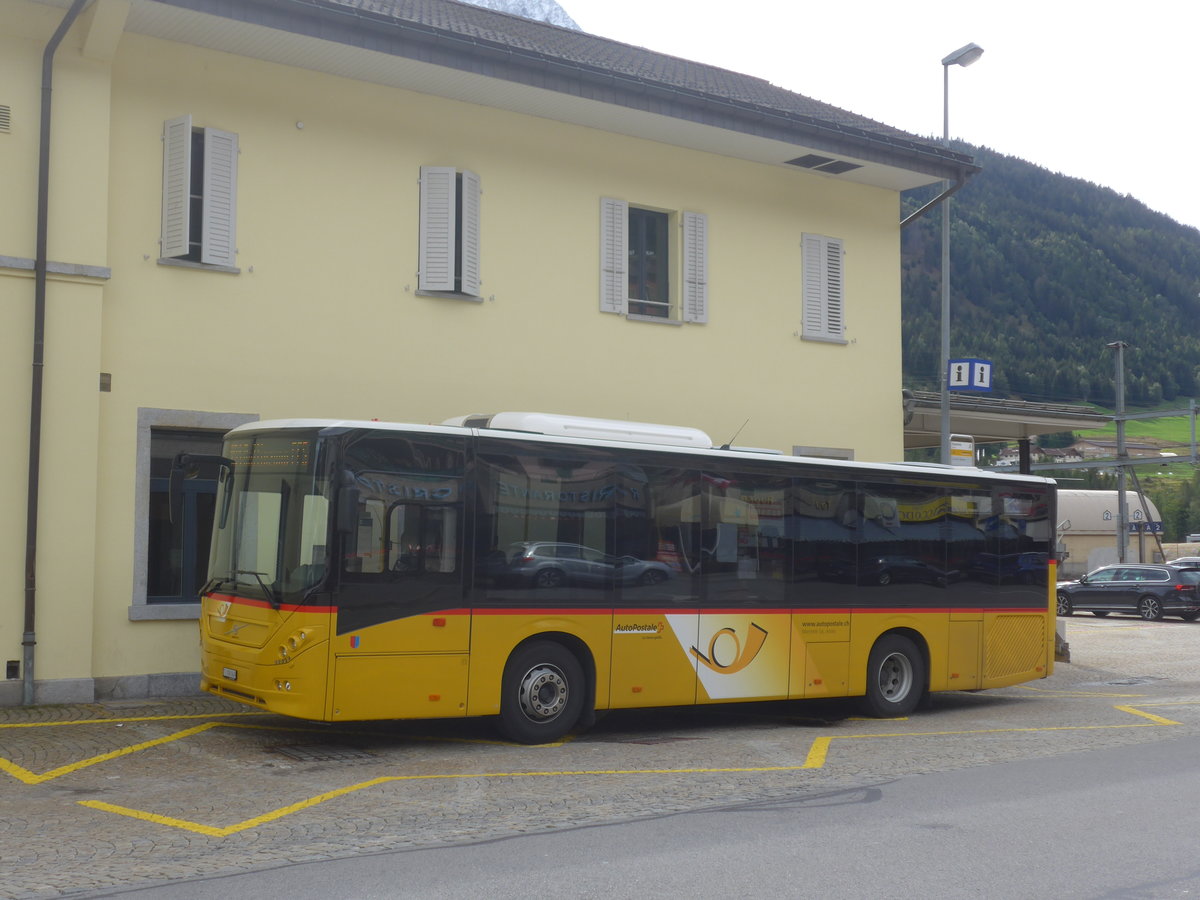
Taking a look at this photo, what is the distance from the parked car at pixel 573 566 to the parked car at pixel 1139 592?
26.5 meters

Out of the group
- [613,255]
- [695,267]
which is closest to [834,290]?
[695,267]

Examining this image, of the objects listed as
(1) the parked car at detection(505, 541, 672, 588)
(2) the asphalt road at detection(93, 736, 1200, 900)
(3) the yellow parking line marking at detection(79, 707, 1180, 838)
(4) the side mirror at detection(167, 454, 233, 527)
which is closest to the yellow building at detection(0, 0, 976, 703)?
(4) the side mirror at detection(167, 454, 233, 527)

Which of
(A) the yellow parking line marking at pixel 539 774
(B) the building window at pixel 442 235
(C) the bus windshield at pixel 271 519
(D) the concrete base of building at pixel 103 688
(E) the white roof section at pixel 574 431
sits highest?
(B) the building window at pixel 442 235

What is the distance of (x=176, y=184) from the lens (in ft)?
47.4

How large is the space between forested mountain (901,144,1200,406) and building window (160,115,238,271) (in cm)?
11839

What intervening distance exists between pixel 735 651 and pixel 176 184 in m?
7.77

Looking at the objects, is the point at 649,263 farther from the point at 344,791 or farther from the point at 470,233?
the point at 344,791

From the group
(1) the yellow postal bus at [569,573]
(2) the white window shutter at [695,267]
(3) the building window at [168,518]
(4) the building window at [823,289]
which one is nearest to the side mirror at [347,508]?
(1) the yellow postal bus at [569,573]

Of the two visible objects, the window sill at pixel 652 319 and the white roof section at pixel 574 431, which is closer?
the white roof section at pixel 574 431

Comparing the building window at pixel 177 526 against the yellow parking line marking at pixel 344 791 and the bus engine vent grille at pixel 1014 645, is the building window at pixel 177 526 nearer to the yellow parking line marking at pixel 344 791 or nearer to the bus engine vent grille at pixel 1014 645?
the yellow parking line marking at pixel 344 791

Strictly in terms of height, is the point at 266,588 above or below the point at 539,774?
above

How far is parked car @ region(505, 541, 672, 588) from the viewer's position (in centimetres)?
1157

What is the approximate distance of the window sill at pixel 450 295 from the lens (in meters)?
16.2

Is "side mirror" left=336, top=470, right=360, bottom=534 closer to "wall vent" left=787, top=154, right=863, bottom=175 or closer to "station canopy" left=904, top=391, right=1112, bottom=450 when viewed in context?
"wall vent" left=787, top=154, right=863, bottom=175
